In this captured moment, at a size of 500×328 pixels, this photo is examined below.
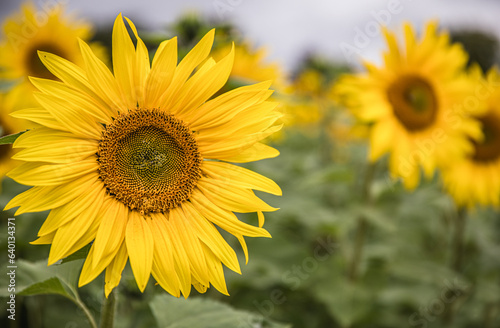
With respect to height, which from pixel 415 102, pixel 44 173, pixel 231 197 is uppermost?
pixel 415 102

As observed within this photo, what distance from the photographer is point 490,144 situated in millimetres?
3527

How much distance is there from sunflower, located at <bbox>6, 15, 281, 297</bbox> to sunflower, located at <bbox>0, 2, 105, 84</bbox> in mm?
1772

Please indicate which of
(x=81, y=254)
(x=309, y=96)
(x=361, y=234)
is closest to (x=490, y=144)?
(x=361, y=234)

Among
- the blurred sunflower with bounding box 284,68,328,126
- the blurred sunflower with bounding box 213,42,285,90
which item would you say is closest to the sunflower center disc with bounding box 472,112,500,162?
the blurred sunflower with bounding box 213,42,285,90

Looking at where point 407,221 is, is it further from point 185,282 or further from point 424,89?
point 185,282

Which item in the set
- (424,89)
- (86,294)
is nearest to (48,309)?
(86,294)

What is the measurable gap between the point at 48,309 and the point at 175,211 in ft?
6.01

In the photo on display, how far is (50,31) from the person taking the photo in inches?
122

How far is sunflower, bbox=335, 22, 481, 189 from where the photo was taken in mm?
2709

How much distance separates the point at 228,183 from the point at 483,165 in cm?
291

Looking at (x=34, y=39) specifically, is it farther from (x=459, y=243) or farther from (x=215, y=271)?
(x=459, y=243)

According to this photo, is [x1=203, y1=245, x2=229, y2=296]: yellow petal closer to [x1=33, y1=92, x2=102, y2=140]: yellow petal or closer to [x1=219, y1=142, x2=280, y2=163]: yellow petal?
[x1=219, y1=142, x2=280, y2=163]: yellow petal

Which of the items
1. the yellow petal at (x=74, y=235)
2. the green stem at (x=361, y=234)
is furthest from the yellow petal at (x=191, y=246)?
the green stem at (x=361, y=234)

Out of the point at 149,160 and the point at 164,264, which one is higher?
the point at 149,160
